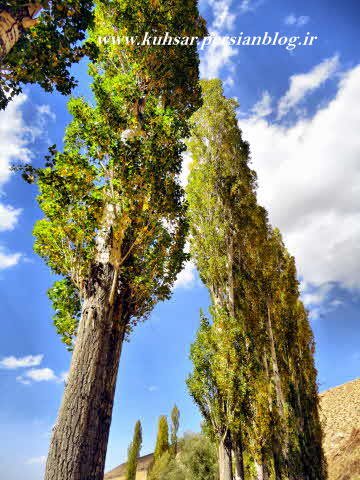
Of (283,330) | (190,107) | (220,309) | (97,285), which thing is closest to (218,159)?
(190,107)

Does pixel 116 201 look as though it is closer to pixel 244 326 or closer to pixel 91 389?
pixel 91 389

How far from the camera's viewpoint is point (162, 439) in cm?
2803

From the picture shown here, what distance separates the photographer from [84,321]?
4.03 metres

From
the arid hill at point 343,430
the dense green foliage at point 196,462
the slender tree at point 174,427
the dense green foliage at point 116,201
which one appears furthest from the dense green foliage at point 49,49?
the slender tree at point 174,427

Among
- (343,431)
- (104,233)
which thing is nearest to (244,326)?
(104,233)

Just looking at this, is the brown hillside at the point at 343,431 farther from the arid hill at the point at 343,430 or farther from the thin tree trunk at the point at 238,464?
the thin tree trunk at the point at 238,464

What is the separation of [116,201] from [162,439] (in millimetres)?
31657

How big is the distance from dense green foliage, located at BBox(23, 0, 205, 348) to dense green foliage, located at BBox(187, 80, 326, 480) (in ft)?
15.1

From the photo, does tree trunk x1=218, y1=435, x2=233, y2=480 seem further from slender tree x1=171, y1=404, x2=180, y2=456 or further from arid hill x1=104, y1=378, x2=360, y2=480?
slender tree x1=171, y1=404, x2=180, y2=456

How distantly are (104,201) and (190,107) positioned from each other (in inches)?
187

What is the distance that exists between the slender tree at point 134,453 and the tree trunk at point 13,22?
3471 centimetres

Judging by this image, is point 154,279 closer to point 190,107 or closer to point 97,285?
point 97,285

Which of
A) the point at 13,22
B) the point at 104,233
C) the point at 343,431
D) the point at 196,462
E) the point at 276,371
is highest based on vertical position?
the point at 13,22

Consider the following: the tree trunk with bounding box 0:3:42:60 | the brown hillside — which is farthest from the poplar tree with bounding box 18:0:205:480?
the brown hillside
